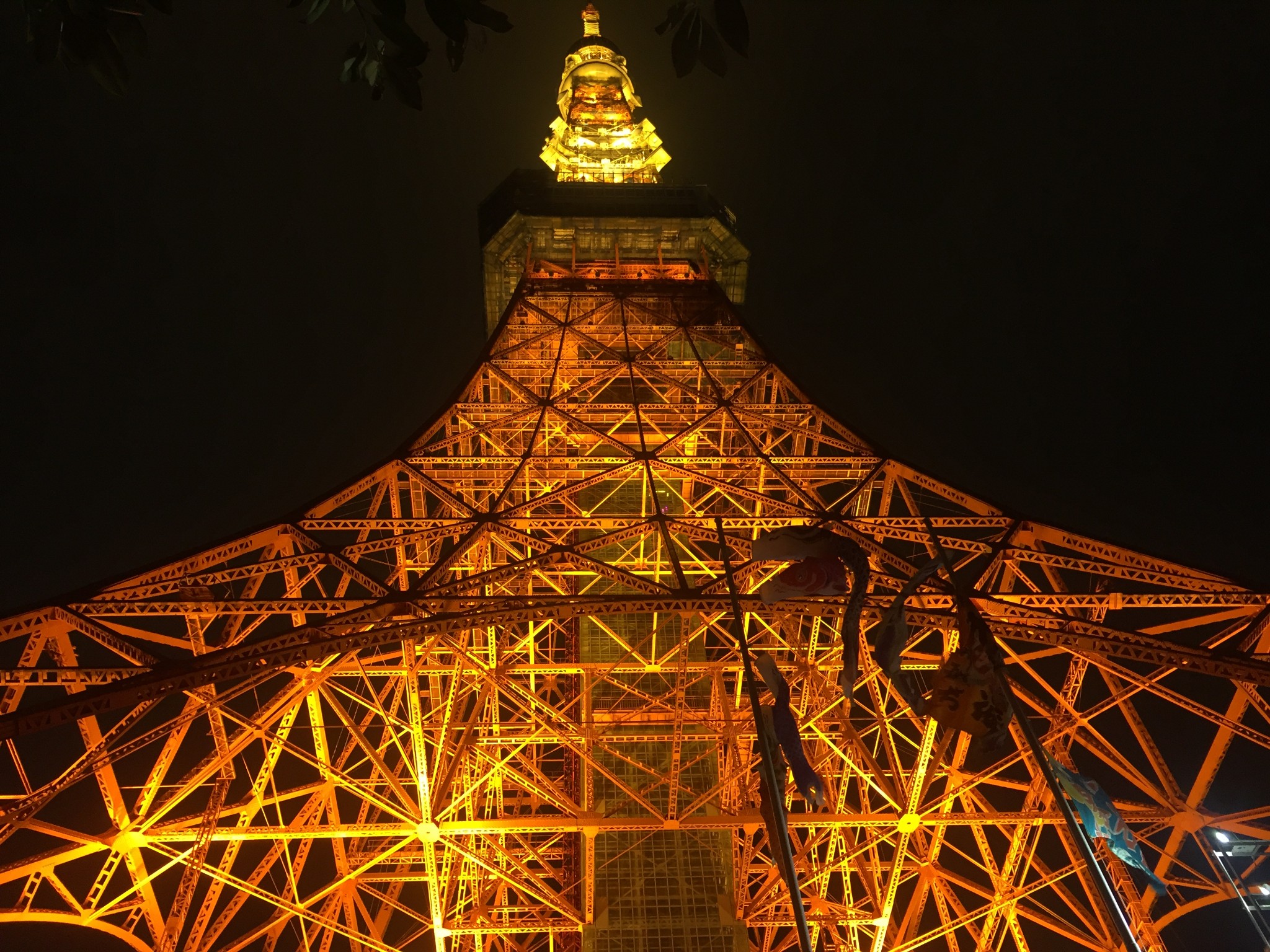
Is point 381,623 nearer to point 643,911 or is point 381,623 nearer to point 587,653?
point 643,911

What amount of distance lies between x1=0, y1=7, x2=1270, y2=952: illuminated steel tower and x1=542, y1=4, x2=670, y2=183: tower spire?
383 inches

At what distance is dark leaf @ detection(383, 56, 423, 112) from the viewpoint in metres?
3.25

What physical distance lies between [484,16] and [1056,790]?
5.77m

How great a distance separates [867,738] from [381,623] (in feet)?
50.2

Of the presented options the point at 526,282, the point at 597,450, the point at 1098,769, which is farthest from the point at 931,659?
the point at 1098,769

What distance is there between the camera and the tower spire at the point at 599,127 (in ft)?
106

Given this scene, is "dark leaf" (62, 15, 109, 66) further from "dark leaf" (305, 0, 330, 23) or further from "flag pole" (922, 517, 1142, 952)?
"flag pole" (922, 517, 1142, 952)

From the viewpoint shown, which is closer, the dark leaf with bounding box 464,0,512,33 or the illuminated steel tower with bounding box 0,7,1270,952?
the dark leaf with bounding box 464,0,512,33

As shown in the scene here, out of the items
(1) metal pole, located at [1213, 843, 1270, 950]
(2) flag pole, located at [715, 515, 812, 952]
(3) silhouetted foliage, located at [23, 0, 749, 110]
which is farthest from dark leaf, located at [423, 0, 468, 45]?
(1) metal pole, located at [1213, 843, 1270, 950]

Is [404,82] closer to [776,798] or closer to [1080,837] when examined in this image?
[776,798]

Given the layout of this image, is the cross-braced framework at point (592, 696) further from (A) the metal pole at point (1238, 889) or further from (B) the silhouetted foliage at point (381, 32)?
(B) the silhouetted foliage at point (381, 32)

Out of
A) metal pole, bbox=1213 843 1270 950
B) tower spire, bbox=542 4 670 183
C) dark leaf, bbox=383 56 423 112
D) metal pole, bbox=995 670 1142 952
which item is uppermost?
tower spire, bbox=542 4 670 183

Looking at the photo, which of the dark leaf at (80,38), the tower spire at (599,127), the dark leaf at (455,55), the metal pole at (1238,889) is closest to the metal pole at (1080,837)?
the metal pole at (1238,889)

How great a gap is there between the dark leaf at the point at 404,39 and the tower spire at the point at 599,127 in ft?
94.3
